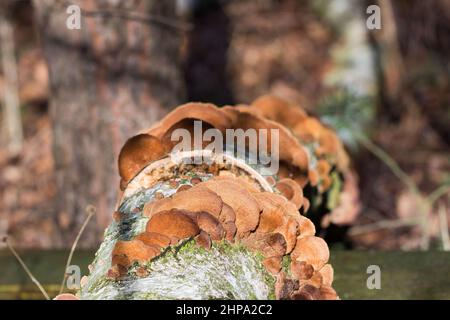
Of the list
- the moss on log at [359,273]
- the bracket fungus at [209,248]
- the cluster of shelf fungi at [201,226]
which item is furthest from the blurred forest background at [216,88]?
the bracket fungus at [209,248]

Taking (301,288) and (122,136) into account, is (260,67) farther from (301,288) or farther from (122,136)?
(301,288)

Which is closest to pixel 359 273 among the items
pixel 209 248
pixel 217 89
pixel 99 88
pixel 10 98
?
pixel 209 248

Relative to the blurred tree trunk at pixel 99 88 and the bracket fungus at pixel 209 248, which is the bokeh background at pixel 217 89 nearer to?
the blurred tree trunk at pixel 99 88

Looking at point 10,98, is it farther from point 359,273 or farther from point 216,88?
point 359,273

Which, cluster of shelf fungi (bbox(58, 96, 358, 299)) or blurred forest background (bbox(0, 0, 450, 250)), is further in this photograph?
blurred forest background (bbox(0, 0, 450, 250))

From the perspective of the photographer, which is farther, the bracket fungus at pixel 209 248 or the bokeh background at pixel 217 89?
the bokeh background at pixel 217 89

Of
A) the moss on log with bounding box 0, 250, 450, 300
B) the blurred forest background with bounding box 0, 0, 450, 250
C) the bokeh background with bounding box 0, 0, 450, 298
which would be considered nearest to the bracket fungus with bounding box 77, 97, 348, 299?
the moss on log with bounding box 0, 250, 450, 300

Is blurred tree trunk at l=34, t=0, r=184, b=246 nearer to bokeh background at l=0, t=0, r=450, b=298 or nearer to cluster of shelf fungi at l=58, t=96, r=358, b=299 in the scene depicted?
bokeh background at l=0, t=0, r=450, b=298

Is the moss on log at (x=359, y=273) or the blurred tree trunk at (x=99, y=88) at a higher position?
the blurred tree trunk at (x=99, y=88)

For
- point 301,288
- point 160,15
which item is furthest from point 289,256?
point 160,15
